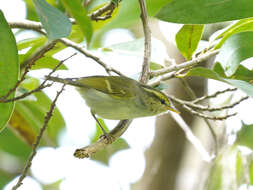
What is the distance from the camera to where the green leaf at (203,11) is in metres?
1.96

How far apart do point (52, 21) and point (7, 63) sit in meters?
0.41

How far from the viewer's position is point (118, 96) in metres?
2.71

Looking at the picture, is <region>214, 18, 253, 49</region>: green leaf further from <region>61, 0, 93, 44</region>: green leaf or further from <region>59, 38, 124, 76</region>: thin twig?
<region>61, 0, 93, 44</region>: green leaf

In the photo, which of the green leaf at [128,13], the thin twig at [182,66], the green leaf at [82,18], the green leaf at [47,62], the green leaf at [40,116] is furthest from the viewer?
the green leaf at [40,116]

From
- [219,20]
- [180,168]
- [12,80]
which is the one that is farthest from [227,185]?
[12,80]

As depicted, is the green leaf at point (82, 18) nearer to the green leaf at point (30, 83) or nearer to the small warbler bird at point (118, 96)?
the small warbler bird at point (118, 96)

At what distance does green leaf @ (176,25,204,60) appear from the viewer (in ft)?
7.95

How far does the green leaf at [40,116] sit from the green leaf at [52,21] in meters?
1.26

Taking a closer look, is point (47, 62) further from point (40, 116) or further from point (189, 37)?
point (189, 37)

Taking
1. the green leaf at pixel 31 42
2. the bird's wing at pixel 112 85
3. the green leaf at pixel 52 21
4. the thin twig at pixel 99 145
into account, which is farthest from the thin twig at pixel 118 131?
the green leaf at pixel 31 42

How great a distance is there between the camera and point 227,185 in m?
3.23

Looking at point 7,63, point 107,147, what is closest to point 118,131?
point 7,63

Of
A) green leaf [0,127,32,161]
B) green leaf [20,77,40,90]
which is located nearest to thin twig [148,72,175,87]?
green leaf [20,77,40,90]

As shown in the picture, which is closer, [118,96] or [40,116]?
[118,96]
